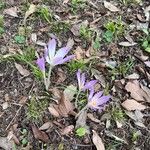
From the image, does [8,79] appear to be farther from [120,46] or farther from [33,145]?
[120,46]

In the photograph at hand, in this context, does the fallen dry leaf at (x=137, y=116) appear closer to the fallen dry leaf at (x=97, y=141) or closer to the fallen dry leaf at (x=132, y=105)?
the fallen dry leaf at (x=132, y=105)

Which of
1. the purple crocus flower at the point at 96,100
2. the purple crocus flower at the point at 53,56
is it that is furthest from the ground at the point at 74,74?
the purple crocus flower at the point at 53,56

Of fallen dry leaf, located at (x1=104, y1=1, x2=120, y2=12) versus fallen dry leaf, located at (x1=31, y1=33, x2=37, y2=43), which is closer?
fallen dry leaf, located at (x1=31, y1=33, x2=37, y2=43)

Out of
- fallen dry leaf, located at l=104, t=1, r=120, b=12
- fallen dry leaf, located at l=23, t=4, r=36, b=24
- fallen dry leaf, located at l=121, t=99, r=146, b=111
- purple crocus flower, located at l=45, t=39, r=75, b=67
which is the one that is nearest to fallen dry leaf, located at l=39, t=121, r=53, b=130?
purple crocus flower, located at l=45, t=39, r=75, b=67

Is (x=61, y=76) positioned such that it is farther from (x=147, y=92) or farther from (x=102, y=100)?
(x=147, y=92)

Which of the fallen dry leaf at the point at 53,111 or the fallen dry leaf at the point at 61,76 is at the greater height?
the fallen dry leaf at the point at 61,76

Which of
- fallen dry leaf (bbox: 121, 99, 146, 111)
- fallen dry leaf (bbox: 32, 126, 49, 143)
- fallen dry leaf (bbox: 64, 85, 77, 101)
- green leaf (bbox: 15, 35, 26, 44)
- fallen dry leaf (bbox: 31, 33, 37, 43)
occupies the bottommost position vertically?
fallen dry leaf (bbox: 121, 99, 146, 111)

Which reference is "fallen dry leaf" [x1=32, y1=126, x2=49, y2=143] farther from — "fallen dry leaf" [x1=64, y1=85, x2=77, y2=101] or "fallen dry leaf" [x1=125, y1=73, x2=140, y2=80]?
"fallen dry leaf" [x1=125, y1=73, x2=140, y2=80]

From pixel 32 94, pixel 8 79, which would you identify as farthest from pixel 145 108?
pixel 8 79
